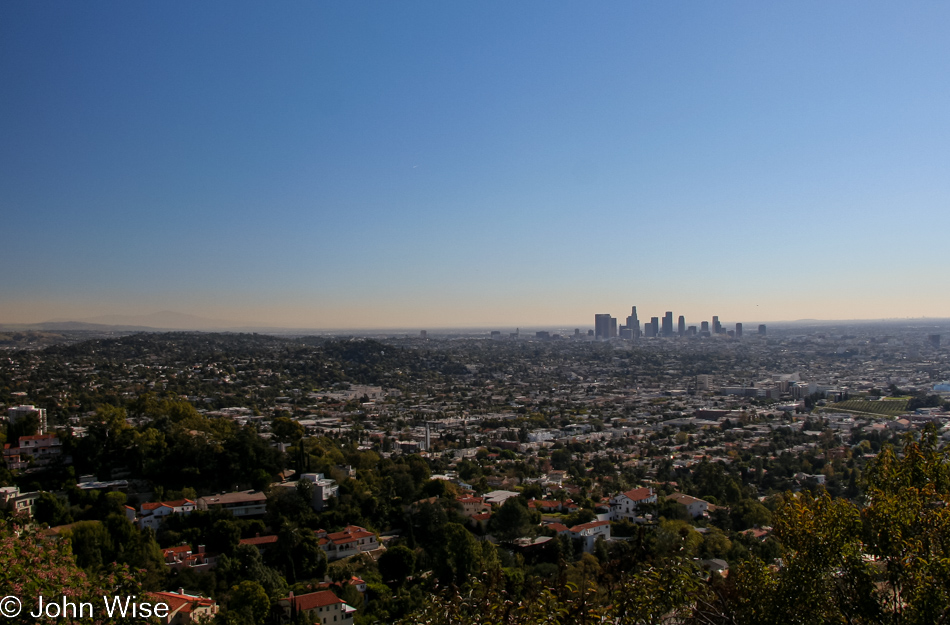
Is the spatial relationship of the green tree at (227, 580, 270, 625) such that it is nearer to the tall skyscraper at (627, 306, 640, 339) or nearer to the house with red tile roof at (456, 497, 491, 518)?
the house with red tile roof at (456, 497, 491, 518)

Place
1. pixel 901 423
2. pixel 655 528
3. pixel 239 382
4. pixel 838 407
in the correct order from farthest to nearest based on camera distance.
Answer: pixel 239 382
pixel 838 407
pixel 901 423
pixel 655 528

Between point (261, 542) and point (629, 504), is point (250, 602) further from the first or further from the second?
point (629, 504)

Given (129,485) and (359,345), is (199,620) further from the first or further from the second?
(359,345)

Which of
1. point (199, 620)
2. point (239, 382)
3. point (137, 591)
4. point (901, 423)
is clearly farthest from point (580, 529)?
point (239, 382)

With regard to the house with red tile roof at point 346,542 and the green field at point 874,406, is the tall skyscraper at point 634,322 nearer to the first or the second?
the green field at point 874,406

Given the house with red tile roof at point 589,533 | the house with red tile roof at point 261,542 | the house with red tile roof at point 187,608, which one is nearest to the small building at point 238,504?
the house with red tile roof at point 261,542

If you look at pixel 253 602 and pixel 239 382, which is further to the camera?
pixel 239 382

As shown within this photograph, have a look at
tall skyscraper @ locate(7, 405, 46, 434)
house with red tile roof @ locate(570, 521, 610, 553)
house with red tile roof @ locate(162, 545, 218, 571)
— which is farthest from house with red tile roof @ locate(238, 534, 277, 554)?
tall skyscraper @ locate(7, 405, 46, 434)
